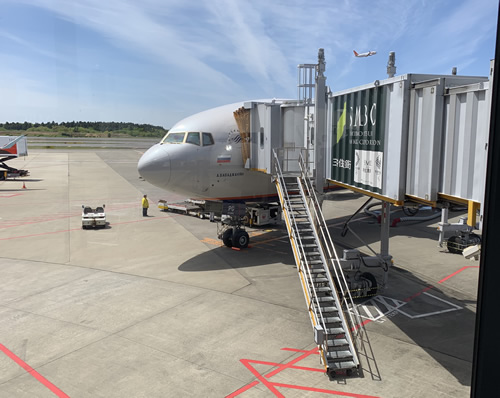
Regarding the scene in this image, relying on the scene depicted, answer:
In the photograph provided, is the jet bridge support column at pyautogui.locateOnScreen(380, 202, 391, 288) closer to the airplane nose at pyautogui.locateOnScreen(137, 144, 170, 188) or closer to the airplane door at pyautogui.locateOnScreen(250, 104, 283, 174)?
the airplane door at pyautogui.locateOnScreen(250, 104, 283, 174)

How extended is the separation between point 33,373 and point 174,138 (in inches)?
447

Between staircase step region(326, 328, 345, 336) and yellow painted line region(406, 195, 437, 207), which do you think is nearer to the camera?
yellow painted line region(406, 195, 437, 207)

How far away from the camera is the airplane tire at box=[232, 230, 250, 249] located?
63.1 ft

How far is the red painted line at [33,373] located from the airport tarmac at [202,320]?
0.03 metres

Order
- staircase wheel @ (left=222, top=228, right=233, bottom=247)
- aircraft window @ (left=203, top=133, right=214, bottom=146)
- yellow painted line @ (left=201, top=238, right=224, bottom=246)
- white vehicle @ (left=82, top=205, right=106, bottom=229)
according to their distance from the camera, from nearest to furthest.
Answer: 1. aircraft window @ (left=203, top=133, right=214, bottom=146)
2. staircase wheel @ (left=222, top=228, right=233, bottom=247)
3. yellow painted line @ (left=201, top=238, right=224, bottom=246)
4. white vehicle @ (left=82, top=205, right=106, bottom=229)

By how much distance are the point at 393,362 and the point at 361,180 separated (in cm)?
469

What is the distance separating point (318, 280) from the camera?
11.8 metres

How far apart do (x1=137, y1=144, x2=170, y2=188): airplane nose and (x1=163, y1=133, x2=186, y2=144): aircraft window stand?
0.79m

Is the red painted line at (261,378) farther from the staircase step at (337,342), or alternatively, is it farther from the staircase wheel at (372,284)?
the staircase wheel at (372,284)

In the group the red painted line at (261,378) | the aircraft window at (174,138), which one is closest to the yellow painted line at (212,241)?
the aircraft window at (174,138)

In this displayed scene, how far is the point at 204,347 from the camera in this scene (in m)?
10.2

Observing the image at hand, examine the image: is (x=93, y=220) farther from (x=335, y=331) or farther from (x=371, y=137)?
(x=371, y=137)

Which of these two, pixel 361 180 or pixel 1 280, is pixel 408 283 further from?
pixel 1 280

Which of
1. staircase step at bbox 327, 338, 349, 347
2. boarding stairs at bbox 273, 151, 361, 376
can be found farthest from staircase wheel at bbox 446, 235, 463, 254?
staircase step at bbox 327, 338, 349, 347
